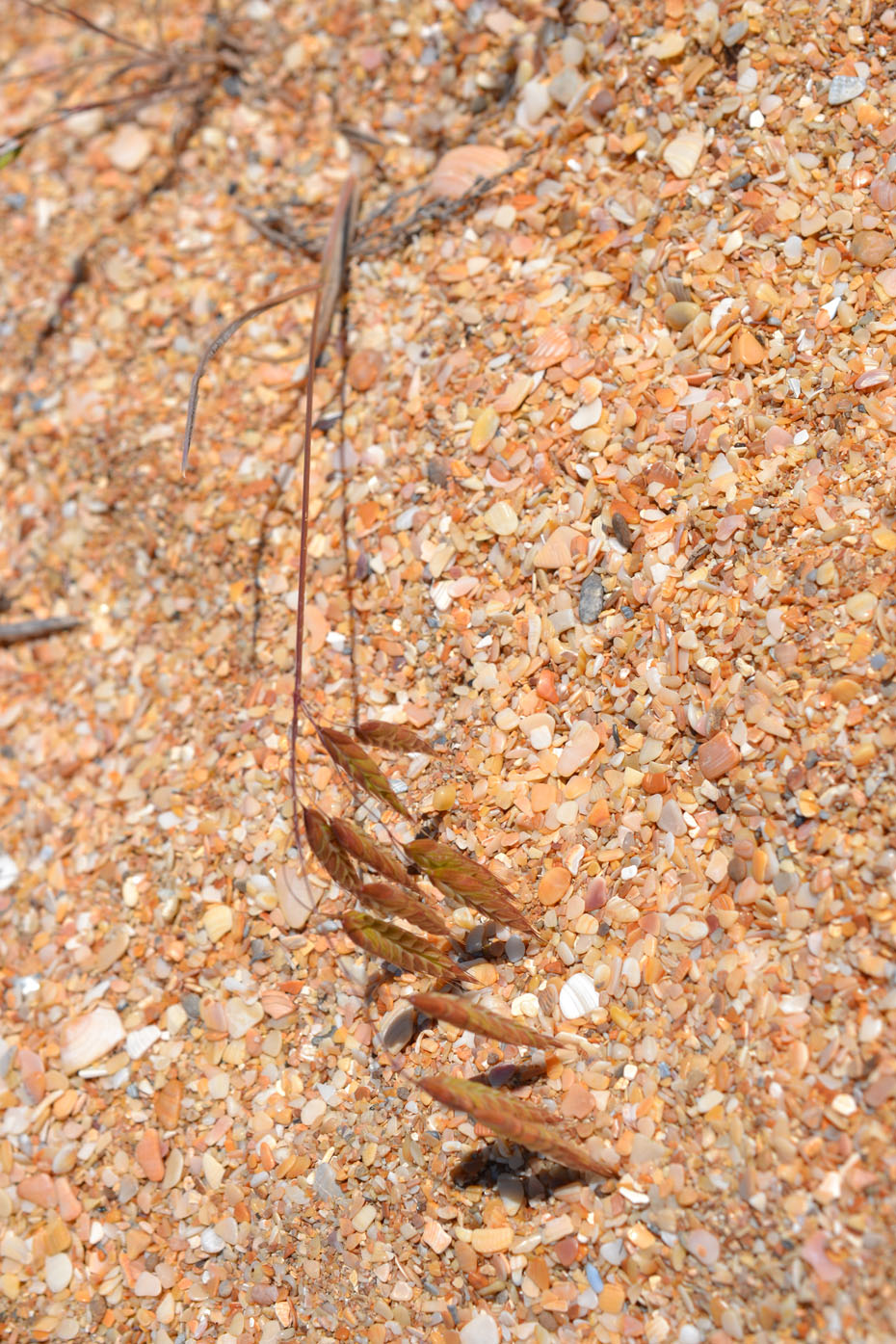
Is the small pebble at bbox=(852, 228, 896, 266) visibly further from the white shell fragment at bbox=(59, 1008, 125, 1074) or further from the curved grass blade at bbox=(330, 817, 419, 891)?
the white shell fragment at bbox=(59, 1008, 125, 1074)

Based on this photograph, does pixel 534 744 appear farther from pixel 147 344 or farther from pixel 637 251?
pixel 147 344

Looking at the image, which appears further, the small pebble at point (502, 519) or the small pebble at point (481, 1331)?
the small pebble at point (502, 519)

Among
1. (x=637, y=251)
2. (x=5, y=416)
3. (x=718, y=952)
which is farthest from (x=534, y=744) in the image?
(x=5, y=416)

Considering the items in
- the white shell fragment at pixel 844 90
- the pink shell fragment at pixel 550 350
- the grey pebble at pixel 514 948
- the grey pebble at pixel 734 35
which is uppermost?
the grey pebble at pixel 734 35

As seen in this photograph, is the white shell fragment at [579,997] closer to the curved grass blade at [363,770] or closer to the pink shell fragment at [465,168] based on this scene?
the curved grass blade at [363,770]

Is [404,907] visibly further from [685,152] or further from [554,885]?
[685,152]

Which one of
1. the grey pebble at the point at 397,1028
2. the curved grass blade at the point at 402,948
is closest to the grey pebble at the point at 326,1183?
the grey pebble at the point at 397,1028

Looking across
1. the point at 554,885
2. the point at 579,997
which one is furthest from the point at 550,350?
the point at 579,997
